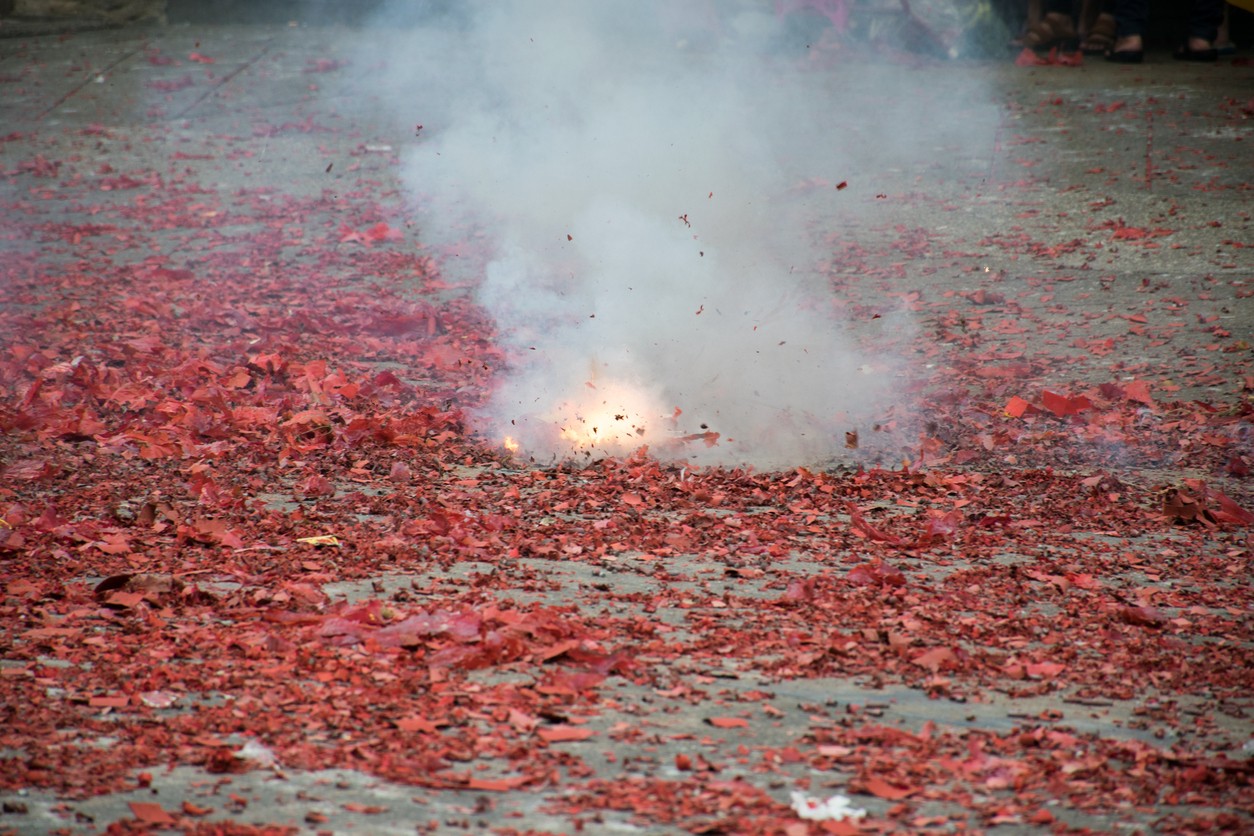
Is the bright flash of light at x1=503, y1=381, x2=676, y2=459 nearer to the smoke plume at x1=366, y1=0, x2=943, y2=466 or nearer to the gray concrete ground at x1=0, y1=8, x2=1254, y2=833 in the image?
the smoke plume at x1=366, y1=0, x2=943, y2=466

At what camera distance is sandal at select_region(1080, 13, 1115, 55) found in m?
10.5

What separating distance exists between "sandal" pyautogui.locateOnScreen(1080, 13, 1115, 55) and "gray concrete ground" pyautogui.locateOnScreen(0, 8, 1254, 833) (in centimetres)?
42

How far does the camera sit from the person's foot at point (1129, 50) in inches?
402

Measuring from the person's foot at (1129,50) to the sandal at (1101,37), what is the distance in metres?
0.12

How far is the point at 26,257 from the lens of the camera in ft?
25.6

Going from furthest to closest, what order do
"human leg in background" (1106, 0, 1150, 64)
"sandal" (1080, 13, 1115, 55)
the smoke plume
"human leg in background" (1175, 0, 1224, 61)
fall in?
"sandal" (1080, 13, 1115, 55) < "human leg in background" (1106, 0, 1150, 64) < "human leg in background" (1175, 0, 1224, 61) < the smoke plume

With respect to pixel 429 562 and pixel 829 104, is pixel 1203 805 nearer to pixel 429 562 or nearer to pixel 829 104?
pixel 429 562

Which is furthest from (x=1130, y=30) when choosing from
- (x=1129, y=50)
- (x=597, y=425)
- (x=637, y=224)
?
(x=597, y=425)

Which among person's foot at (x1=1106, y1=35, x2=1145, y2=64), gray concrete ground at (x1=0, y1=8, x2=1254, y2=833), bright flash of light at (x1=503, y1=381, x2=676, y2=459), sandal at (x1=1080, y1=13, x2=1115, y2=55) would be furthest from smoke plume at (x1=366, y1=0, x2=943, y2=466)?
person's foot at (x1=1106, y1=35, x2=1145, y2=64)

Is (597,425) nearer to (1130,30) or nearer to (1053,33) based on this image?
(1053,33)

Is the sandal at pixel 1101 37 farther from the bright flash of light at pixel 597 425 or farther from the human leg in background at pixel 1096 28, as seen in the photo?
the bright flash of light at pixel 597 425

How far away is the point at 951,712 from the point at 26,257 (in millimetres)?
7050

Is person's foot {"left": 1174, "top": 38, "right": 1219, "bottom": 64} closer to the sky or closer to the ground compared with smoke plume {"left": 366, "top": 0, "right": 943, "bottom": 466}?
closer to the sky

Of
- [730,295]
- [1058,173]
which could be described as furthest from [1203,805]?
[1058,173]
